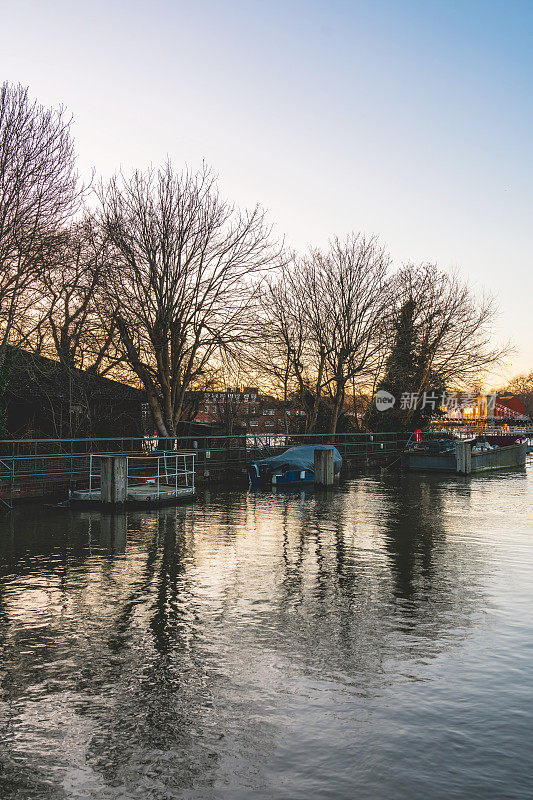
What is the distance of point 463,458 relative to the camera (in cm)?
3447

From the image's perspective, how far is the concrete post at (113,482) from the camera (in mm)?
17617

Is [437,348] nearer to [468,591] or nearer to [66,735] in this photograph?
[468,591]

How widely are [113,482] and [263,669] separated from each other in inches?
469

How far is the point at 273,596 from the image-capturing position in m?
9.27

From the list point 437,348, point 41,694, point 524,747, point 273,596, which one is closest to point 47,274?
point 273,596

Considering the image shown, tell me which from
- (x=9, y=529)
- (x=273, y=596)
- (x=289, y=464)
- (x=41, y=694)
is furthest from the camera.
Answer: (x=289, y=464)

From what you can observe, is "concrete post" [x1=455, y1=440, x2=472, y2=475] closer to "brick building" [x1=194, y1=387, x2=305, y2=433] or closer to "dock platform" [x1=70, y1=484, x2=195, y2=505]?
"brick building" [x1=194, y1=387, x2=305, y2=433]

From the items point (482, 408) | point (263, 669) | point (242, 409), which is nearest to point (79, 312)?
point (263, 669)

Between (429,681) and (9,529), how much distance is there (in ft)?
35.8

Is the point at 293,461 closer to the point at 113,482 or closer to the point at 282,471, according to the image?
the point at 282,471

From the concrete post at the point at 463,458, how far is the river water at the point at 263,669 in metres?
21.3

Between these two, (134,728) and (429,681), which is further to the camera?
(429,681)

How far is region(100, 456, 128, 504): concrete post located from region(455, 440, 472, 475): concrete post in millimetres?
20869

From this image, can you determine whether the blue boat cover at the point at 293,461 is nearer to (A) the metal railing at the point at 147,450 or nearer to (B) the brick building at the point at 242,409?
(A) the metal railing at the point at 147,450
